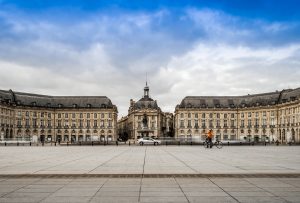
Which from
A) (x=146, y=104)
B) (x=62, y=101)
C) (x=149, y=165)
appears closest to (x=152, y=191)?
(x=149, y=165)

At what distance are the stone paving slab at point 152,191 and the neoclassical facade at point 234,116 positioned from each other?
11356 cm

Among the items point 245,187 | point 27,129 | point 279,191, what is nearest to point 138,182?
point 245,187

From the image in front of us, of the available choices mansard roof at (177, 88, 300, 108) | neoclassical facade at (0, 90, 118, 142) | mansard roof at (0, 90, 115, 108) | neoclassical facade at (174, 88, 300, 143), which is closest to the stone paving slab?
neoclassical facade at (174, 88, 300, 143)

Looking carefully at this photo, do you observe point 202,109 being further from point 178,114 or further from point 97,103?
point 97,103

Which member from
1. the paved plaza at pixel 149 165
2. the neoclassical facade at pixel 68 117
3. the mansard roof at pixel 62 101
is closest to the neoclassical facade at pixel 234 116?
the neoclassical facade at pixel 68 117

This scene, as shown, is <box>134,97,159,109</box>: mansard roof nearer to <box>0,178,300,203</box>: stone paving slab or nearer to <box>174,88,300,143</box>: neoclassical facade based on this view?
<box>174,88,300,143</box>: neoclassical facade

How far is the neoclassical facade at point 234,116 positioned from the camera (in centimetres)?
12738

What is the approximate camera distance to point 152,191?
12.0m

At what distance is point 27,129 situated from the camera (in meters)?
130

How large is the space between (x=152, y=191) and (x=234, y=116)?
13169 centimetres

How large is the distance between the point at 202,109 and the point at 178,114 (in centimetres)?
876

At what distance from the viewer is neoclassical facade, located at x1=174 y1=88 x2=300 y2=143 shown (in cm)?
12738

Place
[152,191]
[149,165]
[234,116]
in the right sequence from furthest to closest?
1. [234,116]
2. [149,165]
3. [152,191]

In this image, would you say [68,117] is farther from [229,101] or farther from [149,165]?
[149,165]
